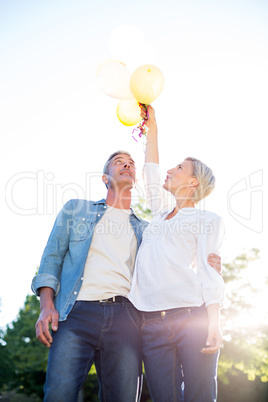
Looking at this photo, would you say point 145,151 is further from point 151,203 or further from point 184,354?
point 184,354

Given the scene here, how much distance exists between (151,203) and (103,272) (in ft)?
3.24

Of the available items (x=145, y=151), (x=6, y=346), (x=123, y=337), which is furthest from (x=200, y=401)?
(x=6, y=346)

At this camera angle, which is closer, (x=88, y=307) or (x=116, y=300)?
(x=88, y=307)

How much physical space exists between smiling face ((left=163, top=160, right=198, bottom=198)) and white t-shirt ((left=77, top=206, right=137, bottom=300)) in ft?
1.83

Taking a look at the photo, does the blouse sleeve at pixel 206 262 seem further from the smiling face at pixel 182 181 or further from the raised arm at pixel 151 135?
the raised arm at pixel 151 135

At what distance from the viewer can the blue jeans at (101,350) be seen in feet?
8.05

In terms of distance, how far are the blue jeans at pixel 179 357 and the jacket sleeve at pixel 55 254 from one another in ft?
2.85

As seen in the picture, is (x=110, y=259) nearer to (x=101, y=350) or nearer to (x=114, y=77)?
(x=101, y=350)

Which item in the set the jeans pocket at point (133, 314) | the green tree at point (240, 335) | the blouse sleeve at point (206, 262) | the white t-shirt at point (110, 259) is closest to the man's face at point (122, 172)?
the white t-shirt at point (110, 259)

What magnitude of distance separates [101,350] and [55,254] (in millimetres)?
854

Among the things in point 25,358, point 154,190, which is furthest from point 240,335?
point 25,358

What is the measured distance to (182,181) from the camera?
3.28 m

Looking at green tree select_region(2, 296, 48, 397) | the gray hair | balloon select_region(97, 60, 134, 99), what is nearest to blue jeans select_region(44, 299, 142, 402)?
the gray hair

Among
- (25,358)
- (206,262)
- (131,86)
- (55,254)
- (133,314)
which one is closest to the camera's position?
(206,262)
